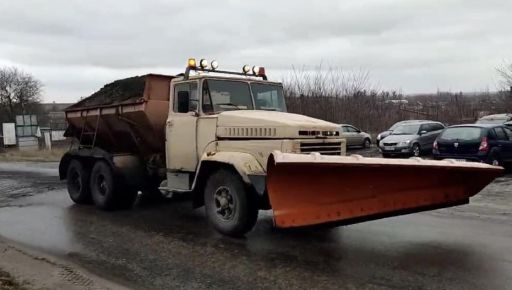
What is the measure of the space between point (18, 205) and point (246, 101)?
6078mm

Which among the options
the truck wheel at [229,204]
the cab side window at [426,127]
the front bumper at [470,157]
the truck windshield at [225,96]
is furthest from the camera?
the cab side window at [426,127]

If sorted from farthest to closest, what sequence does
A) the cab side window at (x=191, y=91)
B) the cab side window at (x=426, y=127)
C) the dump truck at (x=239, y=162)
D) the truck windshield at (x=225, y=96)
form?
the cab side window at (x=426, y=127) < the cab side window at (x=191, y=91) < the truck windshield at (x=225, y=96) < the dump truck at (x=239, y=162)

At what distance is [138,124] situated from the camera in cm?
963

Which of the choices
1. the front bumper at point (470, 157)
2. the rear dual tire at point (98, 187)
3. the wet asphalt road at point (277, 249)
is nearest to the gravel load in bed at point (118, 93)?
the rear dual tire at point (98, 187)

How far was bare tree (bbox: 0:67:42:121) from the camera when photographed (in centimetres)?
6425

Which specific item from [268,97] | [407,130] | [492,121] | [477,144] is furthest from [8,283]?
[492,121]

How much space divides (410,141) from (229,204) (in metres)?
17.2

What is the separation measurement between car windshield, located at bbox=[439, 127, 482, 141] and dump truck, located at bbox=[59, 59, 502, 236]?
8.48 meters

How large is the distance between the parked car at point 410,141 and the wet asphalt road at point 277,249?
1286 centimetres

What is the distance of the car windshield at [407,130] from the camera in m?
24.1

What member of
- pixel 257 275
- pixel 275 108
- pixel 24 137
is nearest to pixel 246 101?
pixel 275 108

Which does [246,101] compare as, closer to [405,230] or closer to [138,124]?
[138,124]

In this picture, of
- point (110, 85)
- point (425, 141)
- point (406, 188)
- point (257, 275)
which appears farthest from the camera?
point (425, 141)

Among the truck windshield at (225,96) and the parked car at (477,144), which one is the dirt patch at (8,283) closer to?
the truck windshield at (225,96)
